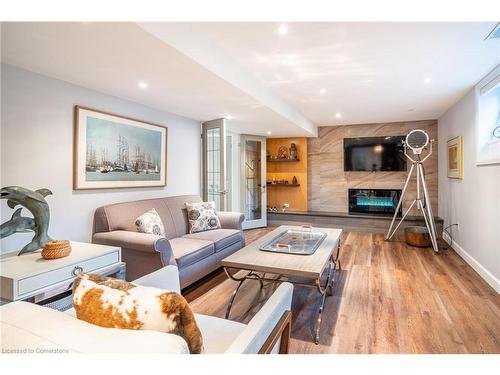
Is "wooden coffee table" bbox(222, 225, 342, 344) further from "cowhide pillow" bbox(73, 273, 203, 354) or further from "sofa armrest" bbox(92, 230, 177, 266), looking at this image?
"cowhide pillow" bbox(73, 273, 203, 354)

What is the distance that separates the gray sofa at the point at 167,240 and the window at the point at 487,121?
119 inches

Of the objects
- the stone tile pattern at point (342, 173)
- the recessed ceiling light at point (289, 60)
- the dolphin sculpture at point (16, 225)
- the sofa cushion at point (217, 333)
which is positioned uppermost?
the recessed ceiling light at point (289, 60)

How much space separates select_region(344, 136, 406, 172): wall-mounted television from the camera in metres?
5.57

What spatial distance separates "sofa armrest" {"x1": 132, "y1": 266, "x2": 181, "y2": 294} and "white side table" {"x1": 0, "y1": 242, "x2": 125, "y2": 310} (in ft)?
2.07

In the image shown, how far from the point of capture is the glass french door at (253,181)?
19.2 ft

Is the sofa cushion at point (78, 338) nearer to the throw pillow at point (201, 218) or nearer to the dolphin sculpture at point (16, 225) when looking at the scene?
the dolphin sculpture at point (16, 225)

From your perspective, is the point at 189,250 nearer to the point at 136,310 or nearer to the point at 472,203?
the point at 136,310

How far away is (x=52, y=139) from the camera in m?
2.41

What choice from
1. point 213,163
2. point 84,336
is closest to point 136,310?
point 84,336

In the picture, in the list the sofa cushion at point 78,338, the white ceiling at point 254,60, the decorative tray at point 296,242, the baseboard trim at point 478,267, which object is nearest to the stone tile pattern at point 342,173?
the baseboard trim at point 478,267

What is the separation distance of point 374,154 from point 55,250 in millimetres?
5685

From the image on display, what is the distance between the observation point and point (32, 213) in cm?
187

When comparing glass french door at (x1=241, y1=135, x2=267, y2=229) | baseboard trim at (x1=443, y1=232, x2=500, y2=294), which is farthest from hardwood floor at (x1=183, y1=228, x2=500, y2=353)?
glass french door at (x1=241, y1=135, x2=267, y2=229)
